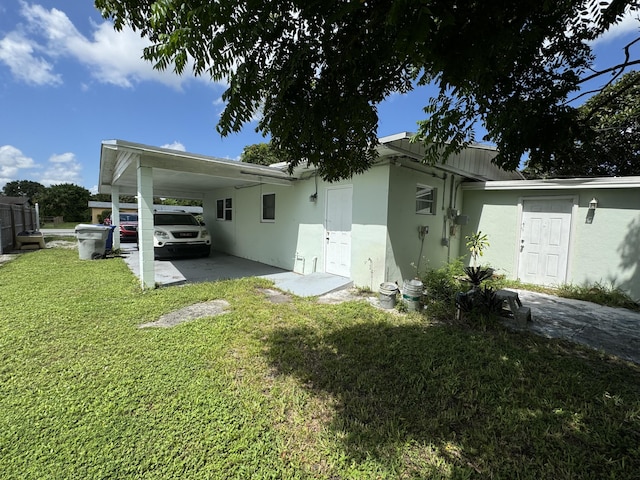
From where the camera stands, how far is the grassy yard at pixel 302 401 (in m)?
1.91

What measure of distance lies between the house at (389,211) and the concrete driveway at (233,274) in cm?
46

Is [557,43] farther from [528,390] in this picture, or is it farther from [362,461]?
[362,461]

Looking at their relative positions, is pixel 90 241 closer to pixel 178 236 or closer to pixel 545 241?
pixel 178 236

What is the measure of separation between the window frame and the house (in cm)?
3

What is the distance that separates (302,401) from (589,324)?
4.97 m

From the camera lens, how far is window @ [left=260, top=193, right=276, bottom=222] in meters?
9.12

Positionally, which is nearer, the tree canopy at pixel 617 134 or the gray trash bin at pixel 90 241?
the tree canopy at pixel 617 134

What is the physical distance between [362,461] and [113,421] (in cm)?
192

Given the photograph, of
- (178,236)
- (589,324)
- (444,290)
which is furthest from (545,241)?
(178,236)

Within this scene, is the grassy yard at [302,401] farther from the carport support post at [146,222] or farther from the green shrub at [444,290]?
the carport support post at [146,222]

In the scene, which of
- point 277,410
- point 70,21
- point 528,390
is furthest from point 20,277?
point 528,390

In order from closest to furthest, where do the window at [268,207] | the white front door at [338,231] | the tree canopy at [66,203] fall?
the white front door at [338,231] < the window at [268,207] < the tree canopy at [66,203]

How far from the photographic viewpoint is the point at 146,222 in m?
5.70

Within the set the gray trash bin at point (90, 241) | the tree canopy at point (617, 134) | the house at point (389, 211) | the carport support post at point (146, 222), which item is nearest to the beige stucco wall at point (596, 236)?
the house at point (389, 211)
